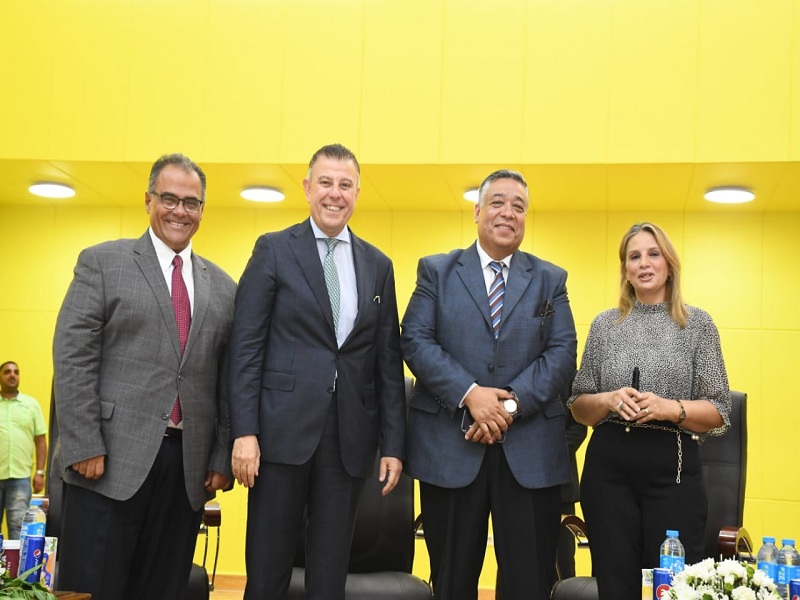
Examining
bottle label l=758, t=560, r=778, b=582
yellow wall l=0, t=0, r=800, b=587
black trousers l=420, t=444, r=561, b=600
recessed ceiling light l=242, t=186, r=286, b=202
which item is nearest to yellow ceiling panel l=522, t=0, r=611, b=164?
yellow wall l=0, t=0, r=800, b=587

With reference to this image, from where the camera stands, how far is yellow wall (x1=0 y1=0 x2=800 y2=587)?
16.6 feet

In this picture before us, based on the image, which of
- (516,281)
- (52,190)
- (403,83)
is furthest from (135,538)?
(52,190)

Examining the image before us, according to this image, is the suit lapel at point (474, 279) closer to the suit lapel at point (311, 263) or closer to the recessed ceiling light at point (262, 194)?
the suit lapel at point (311, 263)

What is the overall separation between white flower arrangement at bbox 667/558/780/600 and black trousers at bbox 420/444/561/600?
0.77 meters

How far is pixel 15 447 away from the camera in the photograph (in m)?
6.64

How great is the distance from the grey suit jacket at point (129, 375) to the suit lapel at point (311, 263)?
37cm

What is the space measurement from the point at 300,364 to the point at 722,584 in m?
1.36

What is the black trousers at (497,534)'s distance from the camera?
9.61ft

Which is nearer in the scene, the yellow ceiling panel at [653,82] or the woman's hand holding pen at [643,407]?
the woman's hand holding pen at [643,407]

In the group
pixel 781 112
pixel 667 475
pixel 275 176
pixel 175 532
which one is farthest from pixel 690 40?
pixel 175 532

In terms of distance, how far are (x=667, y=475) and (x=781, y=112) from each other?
2.76 m

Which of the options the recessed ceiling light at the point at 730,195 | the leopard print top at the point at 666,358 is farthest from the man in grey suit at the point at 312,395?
the recessed ceiling light at the point at 730,195

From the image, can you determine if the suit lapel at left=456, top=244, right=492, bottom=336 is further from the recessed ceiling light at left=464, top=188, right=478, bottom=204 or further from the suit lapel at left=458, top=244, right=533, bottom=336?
the recessed ceiling light at left=464, top=188, right=478, bottom=204

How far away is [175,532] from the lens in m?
2.96
